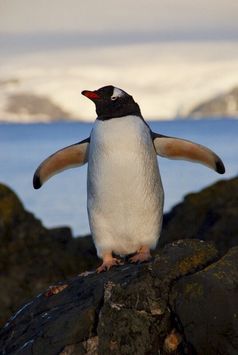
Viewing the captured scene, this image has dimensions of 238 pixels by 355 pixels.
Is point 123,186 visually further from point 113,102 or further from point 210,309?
point 210,309

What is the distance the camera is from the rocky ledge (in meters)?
5.07

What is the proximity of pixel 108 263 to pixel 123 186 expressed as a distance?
486 millimetres

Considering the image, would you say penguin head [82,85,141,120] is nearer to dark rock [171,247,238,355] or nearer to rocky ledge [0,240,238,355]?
rocky ledge [0,240,238,355]

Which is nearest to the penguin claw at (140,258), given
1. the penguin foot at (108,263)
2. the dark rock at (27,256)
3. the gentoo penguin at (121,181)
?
the gentoo penguin at (121,181)

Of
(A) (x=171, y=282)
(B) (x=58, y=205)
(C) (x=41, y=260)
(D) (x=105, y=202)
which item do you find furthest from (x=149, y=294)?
(B) (x=58, y=205)

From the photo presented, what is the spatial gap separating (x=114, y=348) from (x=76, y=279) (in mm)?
1079

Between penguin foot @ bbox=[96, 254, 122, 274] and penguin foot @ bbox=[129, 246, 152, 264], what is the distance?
0.33 feet

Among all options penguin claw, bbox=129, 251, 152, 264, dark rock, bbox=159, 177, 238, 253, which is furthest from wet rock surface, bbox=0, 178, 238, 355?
dark rock, bbox=159, 177, 238, 253

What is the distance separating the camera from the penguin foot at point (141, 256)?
6.25 meters

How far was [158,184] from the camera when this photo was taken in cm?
661

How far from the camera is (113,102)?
650 centimetres

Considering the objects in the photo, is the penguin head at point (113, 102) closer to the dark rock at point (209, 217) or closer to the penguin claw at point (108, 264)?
the penguin claw at point (108, 264)

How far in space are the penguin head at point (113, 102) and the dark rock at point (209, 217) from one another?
3.51m

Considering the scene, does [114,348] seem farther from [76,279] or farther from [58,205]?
[58,205]
